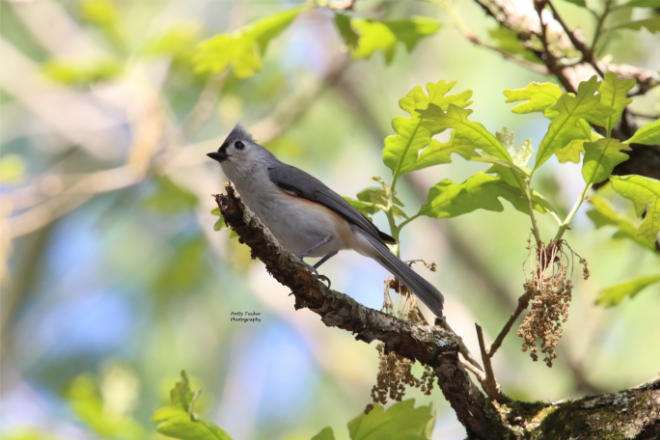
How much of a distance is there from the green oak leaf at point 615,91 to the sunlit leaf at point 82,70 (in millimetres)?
4272

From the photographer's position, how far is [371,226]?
2.90 metres

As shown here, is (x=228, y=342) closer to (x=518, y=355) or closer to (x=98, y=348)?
(x=98, y=348)

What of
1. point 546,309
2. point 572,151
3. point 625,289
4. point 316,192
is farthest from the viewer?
point 316,192

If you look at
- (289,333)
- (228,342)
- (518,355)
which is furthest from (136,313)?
(518,355)

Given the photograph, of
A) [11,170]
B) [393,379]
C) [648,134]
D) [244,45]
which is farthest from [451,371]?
[11,170]

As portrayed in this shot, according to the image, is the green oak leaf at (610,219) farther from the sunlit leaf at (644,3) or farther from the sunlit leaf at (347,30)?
the sunlit leaf at (347,30)

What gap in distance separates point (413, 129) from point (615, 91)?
69 cm

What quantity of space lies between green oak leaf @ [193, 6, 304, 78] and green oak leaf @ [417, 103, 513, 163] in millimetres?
1558

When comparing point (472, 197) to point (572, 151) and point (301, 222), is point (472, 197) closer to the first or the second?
point (572, 151)

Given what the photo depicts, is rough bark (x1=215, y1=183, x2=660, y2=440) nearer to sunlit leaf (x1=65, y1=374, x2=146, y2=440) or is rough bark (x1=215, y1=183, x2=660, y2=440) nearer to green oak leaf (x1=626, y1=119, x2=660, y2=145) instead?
green oak leaf (x1=626, y1=119, x2=660, y2=145)

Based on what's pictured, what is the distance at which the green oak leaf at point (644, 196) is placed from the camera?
76.9 inches

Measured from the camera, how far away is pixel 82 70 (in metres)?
4.91

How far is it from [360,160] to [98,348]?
509 centimetres

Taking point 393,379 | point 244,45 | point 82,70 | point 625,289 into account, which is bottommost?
point 625,289
